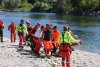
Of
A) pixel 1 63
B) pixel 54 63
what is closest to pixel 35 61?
pixel 54 63

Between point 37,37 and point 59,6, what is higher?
point 37,37

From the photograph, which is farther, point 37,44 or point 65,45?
point 37,44

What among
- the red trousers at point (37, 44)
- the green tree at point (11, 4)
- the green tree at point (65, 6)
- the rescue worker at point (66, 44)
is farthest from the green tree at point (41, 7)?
the rescue worker at point (66, 44)

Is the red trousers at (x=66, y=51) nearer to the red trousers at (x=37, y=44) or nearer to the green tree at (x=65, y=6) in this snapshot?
the red trousers at (x=37, y=44)

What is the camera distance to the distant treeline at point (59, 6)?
392 ft

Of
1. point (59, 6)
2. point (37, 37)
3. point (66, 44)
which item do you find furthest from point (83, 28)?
point (59, 6)

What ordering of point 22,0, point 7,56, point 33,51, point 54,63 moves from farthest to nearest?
point 22,0, point 33,51, point 7,56, point 54,63

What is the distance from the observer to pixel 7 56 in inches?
604

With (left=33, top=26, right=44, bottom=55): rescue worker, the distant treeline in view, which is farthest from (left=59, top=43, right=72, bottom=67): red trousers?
the distant treeline

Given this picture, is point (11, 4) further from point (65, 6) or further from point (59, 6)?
point (65, 6)

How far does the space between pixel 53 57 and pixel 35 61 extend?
6.98 ft

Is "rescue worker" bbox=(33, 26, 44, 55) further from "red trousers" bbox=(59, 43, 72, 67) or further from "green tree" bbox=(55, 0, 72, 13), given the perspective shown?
"green tree" bbox=(55, 0, 72, 13)

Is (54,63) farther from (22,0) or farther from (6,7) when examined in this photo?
(22,0)

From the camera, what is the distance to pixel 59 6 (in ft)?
456
